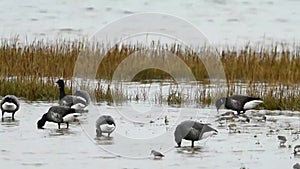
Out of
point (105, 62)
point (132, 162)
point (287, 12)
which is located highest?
point (287, 12)

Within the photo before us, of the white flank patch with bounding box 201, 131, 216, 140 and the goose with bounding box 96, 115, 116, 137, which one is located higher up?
the goose with bounding box 96, 115, 116, 137

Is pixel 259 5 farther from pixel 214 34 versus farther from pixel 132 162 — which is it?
pixel 132 162

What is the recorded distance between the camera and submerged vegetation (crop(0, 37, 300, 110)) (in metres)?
17.7

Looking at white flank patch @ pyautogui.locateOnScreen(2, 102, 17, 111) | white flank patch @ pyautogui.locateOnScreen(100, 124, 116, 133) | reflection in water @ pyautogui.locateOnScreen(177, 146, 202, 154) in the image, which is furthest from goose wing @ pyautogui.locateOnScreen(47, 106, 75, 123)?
reflection in water @ pyautogui.locateOnScreen(177, 146, 202, 154)

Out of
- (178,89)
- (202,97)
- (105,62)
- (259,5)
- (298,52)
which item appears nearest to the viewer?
(202,97)

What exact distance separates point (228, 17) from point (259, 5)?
3.83 m

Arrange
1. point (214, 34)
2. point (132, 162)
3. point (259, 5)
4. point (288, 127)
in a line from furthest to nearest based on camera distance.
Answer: point (259, 5) < point (214, 34) < point (288, 127) < point (132, 162)

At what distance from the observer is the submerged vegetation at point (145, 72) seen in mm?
17734

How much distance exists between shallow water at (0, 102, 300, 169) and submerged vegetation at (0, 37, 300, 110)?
1.83 meters

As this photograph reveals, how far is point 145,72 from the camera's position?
22.1m

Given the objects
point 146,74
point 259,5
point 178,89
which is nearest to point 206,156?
point 178,89

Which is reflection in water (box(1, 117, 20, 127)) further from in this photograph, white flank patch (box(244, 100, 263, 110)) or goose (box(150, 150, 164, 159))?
white flank patch (box(244, 100, 263, 110))

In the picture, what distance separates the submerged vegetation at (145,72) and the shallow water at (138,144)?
1827 mm

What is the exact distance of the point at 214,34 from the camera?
3108 centimetres
